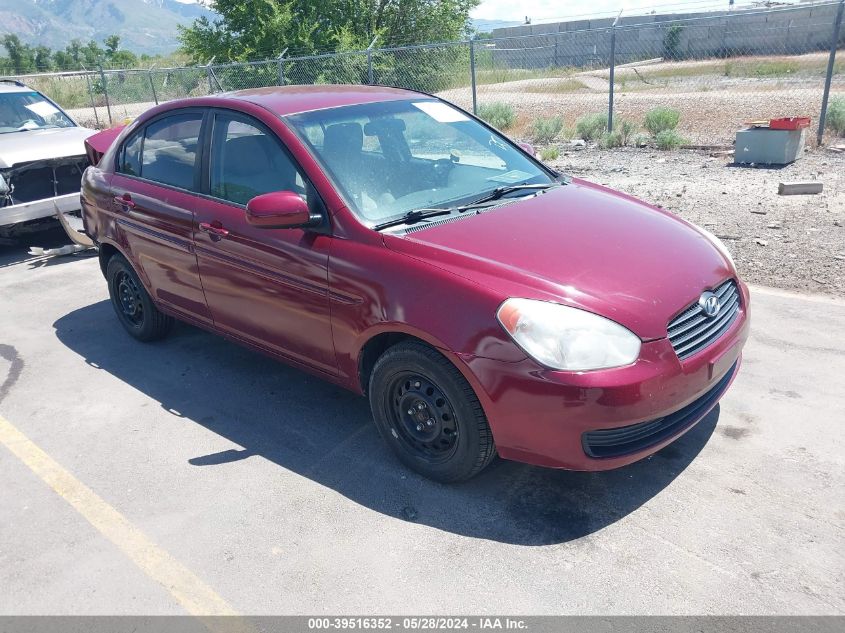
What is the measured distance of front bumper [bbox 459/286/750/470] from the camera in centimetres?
289

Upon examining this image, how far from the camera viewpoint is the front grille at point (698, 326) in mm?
3094

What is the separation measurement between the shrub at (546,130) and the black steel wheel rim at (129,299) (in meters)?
9.75

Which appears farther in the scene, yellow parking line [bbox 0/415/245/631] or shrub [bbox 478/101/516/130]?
shrub [bbox 478/101/516/130]

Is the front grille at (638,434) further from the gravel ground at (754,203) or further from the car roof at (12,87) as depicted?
the car roof at (12,87)

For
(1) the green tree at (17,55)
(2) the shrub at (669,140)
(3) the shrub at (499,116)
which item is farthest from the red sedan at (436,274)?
(1) the green tree at (17,55)

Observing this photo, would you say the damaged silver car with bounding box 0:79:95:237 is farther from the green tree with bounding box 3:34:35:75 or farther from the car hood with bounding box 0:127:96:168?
the green tree with bounding box 3:34:35:75

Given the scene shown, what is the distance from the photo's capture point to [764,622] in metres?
2.57

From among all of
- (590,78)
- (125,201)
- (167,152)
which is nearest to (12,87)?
→ (125,201)

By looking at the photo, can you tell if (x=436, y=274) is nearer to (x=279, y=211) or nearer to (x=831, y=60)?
(x=279, y=211)

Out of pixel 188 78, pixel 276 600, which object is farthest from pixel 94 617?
pixel 188 78

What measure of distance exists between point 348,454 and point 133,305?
8.51 ft

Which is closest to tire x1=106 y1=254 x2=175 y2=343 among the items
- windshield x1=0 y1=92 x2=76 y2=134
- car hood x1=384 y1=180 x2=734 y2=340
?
car hood x1=384 y1=180 x2=734 y2=340

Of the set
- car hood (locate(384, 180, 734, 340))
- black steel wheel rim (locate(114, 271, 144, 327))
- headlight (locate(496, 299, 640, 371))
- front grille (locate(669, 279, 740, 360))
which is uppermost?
car hood (locate(384, 180, 734, 340))

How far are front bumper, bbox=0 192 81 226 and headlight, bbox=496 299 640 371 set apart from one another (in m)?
6.63
